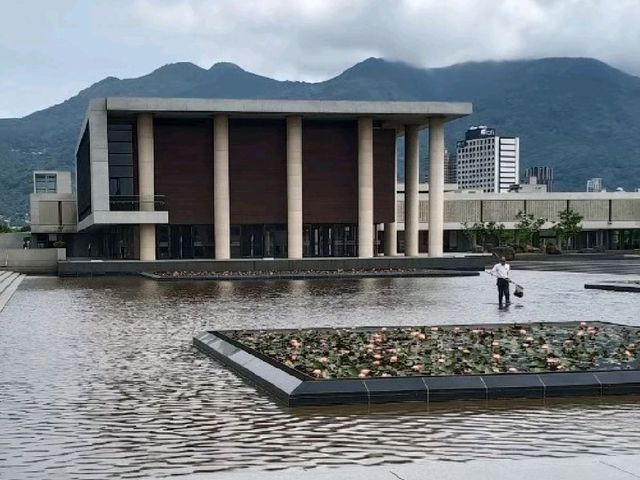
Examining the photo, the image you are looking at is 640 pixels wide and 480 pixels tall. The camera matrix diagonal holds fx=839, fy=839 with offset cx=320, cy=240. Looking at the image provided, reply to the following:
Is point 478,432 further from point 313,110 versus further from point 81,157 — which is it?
point 81,157

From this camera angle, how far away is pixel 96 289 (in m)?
36.8

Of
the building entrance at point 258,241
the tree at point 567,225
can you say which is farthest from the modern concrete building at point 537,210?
the building entrance at point 258,241

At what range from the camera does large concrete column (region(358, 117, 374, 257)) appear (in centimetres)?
6147

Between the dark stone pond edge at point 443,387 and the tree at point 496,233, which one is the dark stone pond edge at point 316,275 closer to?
the dark stone pond edge at point 443,387

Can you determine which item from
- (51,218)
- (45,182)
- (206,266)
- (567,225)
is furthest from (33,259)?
(45,182)

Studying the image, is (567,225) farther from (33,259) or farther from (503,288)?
(503,288)

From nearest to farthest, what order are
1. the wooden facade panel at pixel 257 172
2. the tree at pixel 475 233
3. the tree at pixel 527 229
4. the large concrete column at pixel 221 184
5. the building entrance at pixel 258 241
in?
the large concrete column at pixel 221 184, the wooden facade panel at pixel 257 172, the building entrance at pixel 258 241, the tree at pixel 527 229, the tree at pixel 475 233

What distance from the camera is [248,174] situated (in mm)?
61562

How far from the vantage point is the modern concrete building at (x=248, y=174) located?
192 feet

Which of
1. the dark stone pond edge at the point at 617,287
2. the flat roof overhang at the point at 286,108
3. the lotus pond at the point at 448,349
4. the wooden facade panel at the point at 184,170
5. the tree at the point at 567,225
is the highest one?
the flat roof overhang at the point at 286,108

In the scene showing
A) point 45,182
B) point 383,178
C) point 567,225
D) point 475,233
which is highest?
point 45,182

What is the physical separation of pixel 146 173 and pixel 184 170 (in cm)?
320

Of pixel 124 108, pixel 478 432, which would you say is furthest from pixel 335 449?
pixel 124 108

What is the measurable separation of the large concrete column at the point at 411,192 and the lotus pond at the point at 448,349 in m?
48.3
